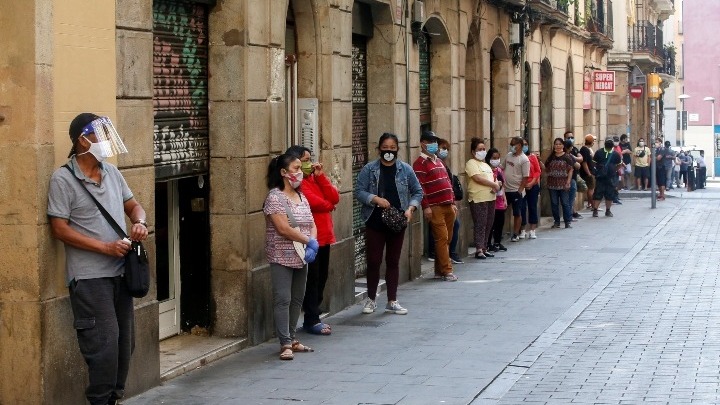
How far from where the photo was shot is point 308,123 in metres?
14.0

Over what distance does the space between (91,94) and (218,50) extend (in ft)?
9.64

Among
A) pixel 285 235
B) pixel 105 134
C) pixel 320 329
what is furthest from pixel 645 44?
pixel 105 134

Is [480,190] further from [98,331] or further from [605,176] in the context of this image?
[98,331]

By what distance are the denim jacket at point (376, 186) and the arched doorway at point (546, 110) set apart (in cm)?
1798

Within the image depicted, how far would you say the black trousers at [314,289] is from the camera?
503 inches

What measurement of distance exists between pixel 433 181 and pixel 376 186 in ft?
9.58

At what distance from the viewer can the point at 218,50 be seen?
12.0m

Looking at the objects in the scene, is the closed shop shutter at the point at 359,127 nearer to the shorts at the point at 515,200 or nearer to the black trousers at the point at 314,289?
the black trousers at the point at 314,289

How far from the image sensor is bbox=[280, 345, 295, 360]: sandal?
11.4 metres

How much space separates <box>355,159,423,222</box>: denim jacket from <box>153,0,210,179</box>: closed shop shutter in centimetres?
250

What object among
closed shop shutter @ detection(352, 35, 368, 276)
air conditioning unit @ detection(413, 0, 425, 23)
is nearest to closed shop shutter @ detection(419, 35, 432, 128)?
air conditioning unit @ detection(413, 0, 425, 23)

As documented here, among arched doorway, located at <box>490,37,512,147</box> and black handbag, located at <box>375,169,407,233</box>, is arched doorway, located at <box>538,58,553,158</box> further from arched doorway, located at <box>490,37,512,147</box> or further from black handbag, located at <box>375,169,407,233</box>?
black handbag, located at <box>375,169,407,233</box>

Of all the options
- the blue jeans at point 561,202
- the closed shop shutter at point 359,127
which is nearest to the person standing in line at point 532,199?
the blue jeans at point 561,202

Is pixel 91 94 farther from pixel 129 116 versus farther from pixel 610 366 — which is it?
pixel 610 366
